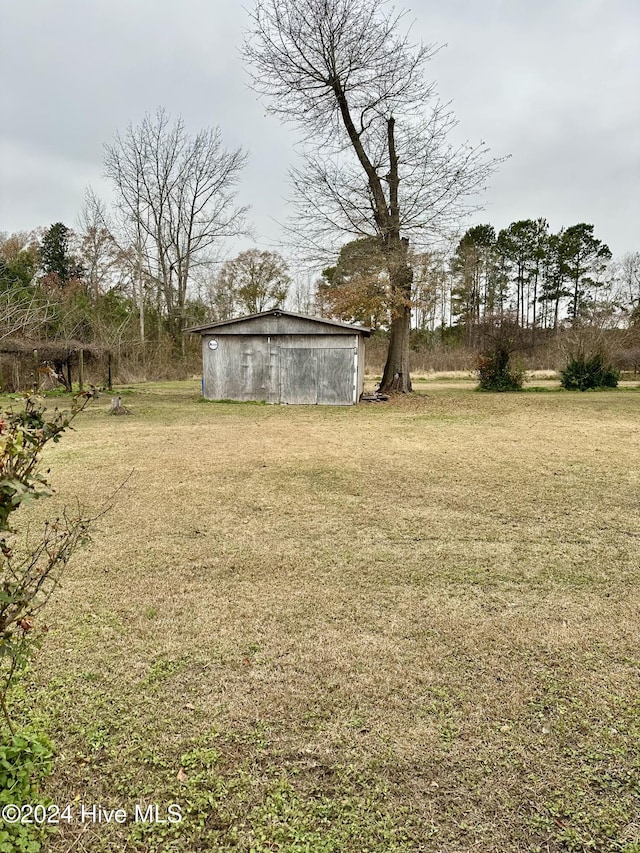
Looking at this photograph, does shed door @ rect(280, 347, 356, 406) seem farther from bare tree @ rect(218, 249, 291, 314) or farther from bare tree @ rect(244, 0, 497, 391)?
bare tree @ rect(218, 249, 291, 314)

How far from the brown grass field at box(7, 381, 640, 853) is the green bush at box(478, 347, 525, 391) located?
15.1 meters

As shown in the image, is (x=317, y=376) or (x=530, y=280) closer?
(x=317, y=376)

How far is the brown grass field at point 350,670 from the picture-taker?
1.51 m

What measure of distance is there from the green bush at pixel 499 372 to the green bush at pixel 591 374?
2058 millimetres

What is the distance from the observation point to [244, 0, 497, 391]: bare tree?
15.8 metres

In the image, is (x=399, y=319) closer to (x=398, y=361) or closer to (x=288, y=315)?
(x=398, y=361)

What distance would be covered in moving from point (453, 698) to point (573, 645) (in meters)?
0.82

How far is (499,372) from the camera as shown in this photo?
19.6m

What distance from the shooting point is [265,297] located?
33.7 meters

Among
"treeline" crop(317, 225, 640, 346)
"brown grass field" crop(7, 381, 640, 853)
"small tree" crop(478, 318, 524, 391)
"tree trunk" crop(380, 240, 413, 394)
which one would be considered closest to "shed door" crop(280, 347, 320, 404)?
"tree trunk" crop(380, 240, 413, 394)

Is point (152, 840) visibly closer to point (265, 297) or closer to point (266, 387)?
point (266, 387)

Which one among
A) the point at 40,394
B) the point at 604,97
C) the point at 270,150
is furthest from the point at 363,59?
the point at 40,394

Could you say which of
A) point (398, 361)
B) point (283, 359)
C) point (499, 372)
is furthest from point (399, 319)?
point (499, 372)

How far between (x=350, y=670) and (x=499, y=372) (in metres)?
19.1
